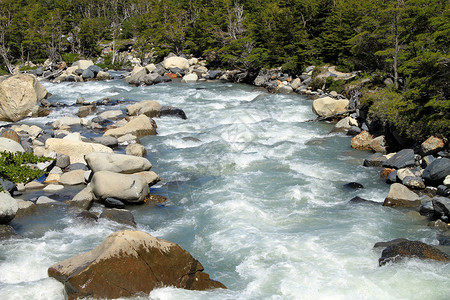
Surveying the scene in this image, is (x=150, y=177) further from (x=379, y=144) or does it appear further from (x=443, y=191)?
(x=379, y=144)

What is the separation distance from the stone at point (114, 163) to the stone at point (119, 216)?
262 cm

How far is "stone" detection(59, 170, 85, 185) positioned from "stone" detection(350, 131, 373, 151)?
35.6ft

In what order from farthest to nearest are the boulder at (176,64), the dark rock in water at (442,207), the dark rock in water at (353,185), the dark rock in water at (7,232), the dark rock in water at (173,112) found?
the boulder at (176,64), the dark rock in water at (173,112), the dark rock in water at (353,185), the dark rock in water at (442,207), the dark rock in water at (7,232)

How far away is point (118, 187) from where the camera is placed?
12492 mm

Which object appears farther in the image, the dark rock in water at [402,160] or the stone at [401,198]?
the dark rock in water at [402,160]

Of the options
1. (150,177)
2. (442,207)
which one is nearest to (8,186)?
(150,177)

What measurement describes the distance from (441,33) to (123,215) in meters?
12.3

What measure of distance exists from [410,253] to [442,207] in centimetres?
280

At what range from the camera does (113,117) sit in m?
23.4

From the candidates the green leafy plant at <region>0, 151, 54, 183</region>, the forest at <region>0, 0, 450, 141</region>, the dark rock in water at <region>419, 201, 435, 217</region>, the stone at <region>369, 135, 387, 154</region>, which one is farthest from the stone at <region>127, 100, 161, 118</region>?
the dark rock in water at <region>419, 201, 435, 217</region>

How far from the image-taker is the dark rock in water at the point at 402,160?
1481cm

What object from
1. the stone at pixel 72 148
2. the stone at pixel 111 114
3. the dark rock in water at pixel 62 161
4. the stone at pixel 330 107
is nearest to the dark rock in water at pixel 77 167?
the dark rock in water at pixel 62 161

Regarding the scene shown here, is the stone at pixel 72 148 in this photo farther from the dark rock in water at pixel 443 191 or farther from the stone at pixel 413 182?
the dark rock in water at pixel 443 191

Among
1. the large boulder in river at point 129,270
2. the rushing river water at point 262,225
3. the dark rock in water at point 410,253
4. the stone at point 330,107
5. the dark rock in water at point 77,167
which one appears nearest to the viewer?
the large boulder in river at point 129,270
